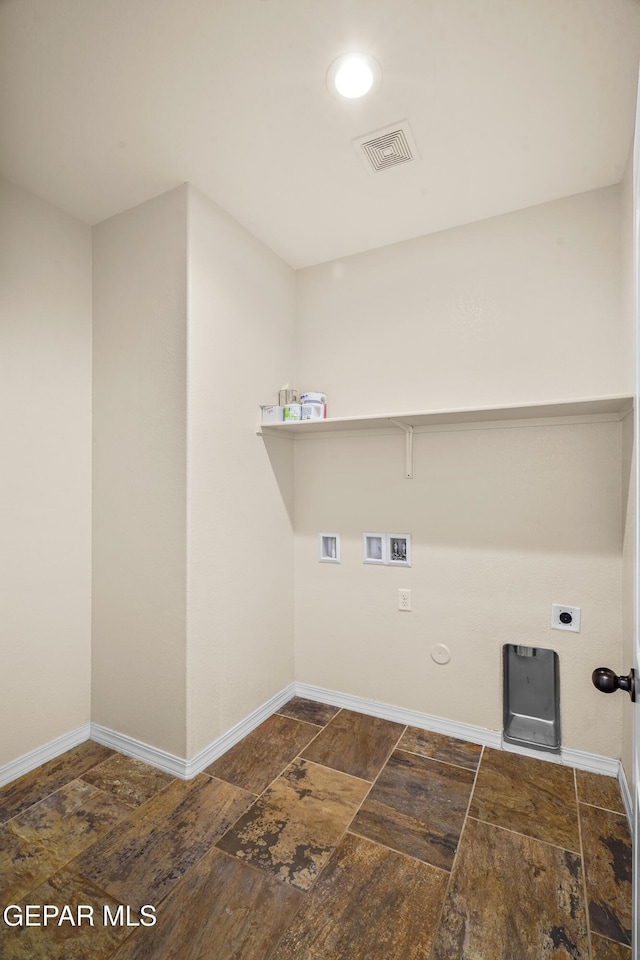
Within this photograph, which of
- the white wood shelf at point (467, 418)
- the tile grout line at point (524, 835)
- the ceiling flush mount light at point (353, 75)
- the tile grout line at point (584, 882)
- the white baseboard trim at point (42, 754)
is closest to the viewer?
the tile grout line at point (584, 882)

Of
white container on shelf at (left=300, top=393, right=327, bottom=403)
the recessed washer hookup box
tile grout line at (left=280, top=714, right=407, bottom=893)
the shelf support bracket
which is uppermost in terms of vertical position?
white container on shelf at (left=300, top=393, right=327, bottom=403)

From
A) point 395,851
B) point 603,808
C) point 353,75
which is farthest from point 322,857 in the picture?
point 353,75

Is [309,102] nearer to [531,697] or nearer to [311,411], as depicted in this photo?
[311,411]

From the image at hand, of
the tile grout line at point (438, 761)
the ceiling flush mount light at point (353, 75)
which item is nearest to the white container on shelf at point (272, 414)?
the ceiling flush mount light at point (353, 75)

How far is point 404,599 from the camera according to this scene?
2.41 metres

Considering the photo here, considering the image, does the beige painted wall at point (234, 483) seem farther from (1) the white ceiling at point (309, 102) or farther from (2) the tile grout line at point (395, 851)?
(2) the tile grout line at point (395, 851)

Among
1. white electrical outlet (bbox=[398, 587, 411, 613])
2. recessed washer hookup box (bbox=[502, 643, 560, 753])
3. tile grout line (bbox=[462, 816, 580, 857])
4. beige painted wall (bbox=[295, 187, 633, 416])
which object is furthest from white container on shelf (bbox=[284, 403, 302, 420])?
tile grout line (bbox=[462, 816, 580, 857])

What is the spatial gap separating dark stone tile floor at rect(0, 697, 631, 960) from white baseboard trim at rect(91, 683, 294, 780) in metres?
0.04

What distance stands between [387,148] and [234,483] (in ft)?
5.05

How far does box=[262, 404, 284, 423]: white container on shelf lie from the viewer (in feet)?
7.83

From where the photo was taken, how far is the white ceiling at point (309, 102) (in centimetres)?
130

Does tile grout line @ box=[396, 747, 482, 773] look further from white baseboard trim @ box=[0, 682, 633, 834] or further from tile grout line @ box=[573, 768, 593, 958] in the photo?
tile grout line @ box=[573, 768, 593, 958]

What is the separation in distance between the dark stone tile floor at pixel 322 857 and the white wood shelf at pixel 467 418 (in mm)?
1531

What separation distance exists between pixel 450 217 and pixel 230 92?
116 centimetres
